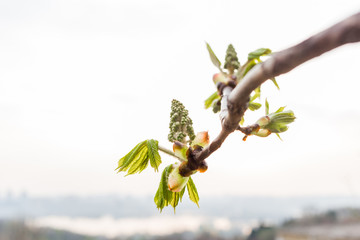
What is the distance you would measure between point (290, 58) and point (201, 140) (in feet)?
1.22

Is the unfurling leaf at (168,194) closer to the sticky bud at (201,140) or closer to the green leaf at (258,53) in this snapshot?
the sticky bud at (201,140)

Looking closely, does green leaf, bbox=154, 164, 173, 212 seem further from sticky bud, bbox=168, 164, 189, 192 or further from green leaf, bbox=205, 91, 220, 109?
green leaf, bbox=205, 91, 220, 109

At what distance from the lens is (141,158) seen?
3.18ft

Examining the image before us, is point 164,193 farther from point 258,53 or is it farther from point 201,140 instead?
point 258,53

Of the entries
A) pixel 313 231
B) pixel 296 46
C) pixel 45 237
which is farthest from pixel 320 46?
pixel 45 237

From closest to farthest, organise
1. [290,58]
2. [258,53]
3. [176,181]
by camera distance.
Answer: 1. [290,58]
2. [258,53]
3. [176,181]

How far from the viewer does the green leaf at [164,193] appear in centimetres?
92

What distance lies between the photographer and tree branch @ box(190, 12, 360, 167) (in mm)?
450

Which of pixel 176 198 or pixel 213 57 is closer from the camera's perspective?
pixel 213 57

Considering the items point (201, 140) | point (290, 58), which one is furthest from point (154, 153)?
point (290, 58)

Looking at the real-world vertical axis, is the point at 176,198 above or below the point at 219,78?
below

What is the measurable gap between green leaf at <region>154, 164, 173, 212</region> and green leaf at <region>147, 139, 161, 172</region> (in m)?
0.04

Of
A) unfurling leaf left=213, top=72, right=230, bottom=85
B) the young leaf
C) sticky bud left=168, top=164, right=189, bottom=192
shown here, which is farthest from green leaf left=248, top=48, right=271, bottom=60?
the young leaf

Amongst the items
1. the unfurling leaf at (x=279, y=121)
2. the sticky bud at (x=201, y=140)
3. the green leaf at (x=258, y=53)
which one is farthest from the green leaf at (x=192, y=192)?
the green leaf at (x=258, y=53)
